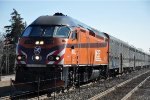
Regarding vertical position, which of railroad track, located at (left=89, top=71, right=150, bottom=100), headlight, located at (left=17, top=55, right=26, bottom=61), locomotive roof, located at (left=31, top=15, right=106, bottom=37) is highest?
locomotive roof, located at (left=31, top=15, right=106, bottom=37)

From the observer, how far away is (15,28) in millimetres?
79250

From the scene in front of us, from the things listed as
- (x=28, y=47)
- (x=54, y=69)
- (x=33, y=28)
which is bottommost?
(x=54, y=69)

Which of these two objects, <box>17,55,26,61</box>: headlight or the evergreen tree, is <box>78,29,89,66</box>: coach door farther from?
the evergreen tree

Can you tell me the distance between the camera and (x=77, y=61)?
59.7 ft

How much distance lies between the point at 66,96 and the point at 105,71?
12617 millimetres

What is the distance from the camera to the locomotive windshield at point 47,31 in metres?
16.3

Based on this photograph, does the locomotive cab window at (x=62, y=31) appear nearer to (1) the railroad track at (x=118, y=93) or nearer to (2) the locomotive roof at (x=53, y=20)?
(2) the locomotive roof at (x=53, y=20)

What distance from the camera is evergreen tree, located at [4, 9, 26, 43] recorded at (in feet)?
258

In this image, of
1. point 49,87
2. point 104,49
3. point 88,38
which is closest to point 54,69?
point 49,87

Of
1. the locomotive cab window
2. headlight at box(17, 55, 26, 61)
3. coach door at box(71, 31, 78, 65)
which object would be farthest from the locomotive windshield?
headlight at box(17, 55, 26, 61)

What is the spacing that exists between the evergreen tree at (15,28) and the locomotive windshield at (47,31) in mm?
62676

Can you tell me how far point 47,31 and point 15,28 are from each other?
64.3 m

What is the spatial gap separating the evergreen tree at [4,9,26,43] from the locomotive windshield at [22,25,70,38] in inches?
2468

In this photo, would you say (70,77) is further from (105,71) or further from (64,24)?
(105,71)
